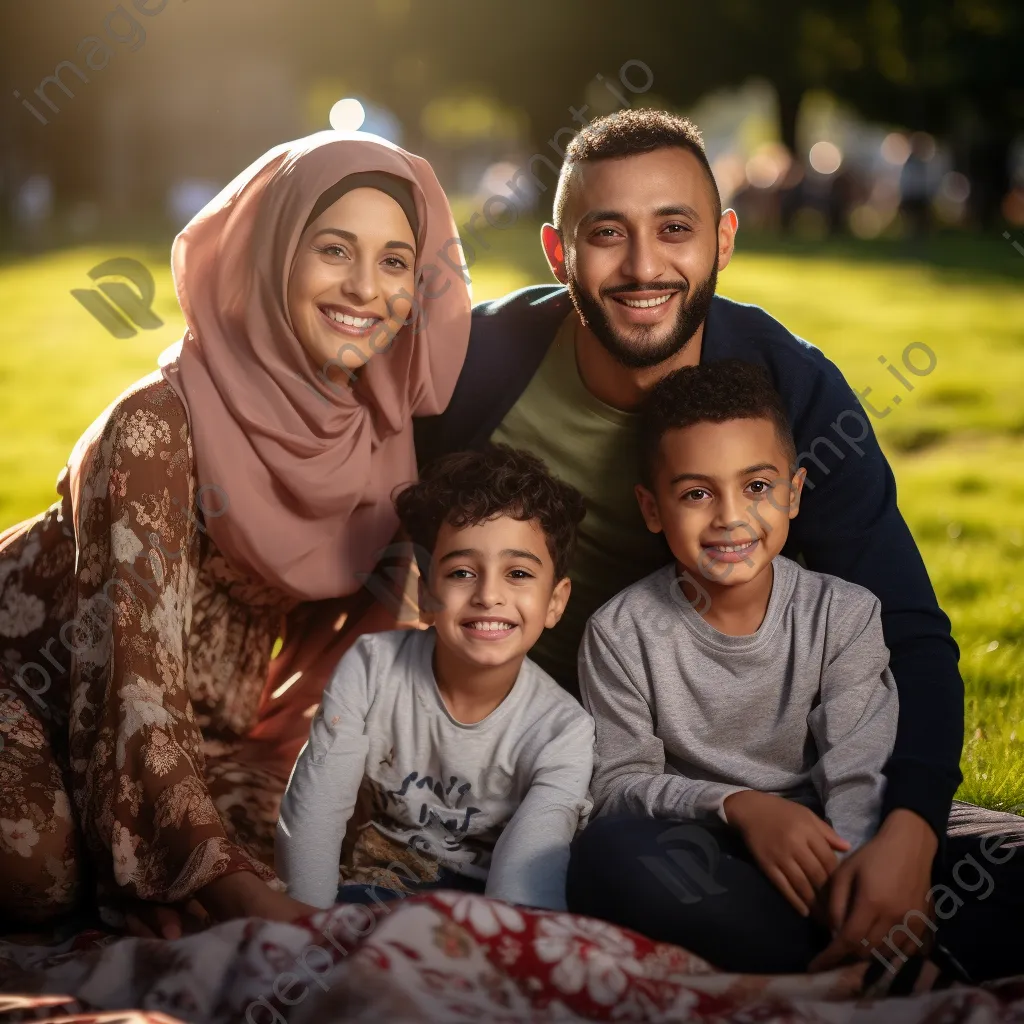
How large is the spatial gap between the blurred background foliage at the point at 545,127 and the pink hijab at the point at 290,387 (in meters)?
6.62

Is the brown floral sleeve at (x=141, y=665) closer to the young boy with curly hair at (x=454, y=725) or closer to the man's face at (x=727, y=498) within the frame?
the young boy with curly hair at (x=454, y=725)

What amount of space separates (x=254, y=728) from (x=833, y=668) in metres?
1.48

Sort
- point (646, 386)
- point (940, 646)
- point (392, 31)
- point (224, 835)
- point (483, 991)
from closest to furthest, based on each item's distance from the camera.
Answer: point (483, 991)
point (224, 835)
point (940, 646)
point (646, 386)
point (392, 31)

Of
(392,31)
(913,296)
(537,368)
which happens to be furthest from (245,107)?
(537,368)

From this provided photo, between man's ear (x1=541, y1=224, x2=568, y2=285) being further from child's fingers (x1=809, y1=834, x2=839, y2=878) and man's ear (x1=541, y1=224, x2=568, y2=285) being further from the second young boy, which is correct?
child's fingers (x1=809, y1=834, x2=839, y2=878)

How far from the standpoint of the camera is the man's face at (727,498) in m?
2.78

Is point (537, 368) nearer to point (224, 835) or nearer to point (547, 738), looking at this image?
point (547, 738)

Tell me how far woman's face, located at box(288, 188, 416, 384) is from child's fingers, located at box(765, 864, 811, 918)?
1.48 metres

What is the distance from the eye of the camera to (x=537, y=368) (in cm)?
343

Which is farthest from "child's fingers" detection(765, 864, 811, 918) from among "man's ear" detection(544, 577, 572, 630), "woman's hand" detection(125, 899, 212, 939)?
"woman's hand" detection(125, 899, 212, 939)

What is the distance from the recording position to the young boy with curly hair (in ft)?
9.20

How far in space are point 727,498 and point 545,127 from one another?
23.4 m

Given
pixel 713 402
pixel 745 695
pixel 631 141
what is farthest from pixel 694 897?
pixel 631 141

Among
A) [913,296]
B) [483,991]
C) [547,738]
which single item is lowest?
[483,991]
